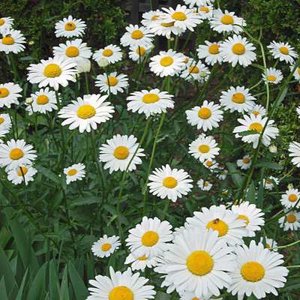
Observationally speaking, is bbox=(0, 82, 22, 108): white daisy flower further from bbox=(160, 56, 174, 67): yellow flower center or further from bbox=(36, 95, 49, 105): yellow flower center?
bbox=(160, 56, 174, 67): yellow flower center

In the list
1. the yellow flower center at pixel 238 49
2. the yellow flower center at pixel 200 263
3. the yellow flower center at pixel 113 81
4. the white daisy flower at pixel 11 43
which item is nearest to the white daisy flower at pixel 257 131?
the yellow flower center at pixel 238 49

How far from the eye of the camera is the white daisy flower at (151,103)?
208 cm

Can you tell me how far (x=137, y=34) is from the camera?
8.79ft

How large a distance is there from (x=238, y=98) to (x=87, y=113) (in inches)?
31.3

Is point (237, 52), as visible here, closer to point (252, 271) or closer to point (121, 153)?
point (121, 153)

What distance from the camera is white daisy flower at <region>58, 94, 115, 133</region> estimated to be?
193 centimetres

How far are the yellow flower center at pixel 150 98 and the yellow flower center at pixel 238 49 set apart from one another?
46 centimetres

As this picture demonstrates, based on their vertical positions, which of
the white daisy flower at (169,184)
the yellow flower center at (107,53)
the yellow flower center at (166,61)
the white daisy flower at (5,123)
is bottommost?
the white daisy flower at (169,184)

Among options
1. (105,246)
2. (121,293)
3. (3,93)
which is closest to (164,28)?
(3,93)

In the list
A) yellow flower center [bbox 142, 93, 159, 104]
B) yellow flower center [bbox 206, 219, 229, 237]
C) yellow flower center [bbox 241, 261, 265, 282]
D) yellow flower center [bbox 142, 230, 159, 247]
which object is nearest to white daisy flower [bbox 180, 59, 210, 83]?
yellow flower center [bbox 142, 93, 159, 104]

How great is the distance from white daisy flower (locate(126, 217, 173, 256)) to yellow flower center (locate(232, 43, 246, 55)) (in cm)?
98

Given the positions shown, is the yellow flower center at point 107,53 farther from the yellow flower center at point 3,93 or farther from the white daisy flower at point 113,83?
the yellow flower center at point 3,93

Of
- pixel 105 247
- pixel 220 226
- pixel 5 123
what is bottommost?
pixel 220 226

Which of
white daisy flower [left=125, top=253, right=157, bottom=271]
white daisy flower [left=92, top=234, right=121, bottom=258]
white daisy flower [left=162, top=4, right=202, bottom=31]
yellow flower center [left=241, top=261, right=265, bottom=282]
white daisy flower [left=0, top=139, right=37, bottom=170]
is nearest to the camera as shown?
yellow flower center [left=241, top=261, right=265, bottom=282]
